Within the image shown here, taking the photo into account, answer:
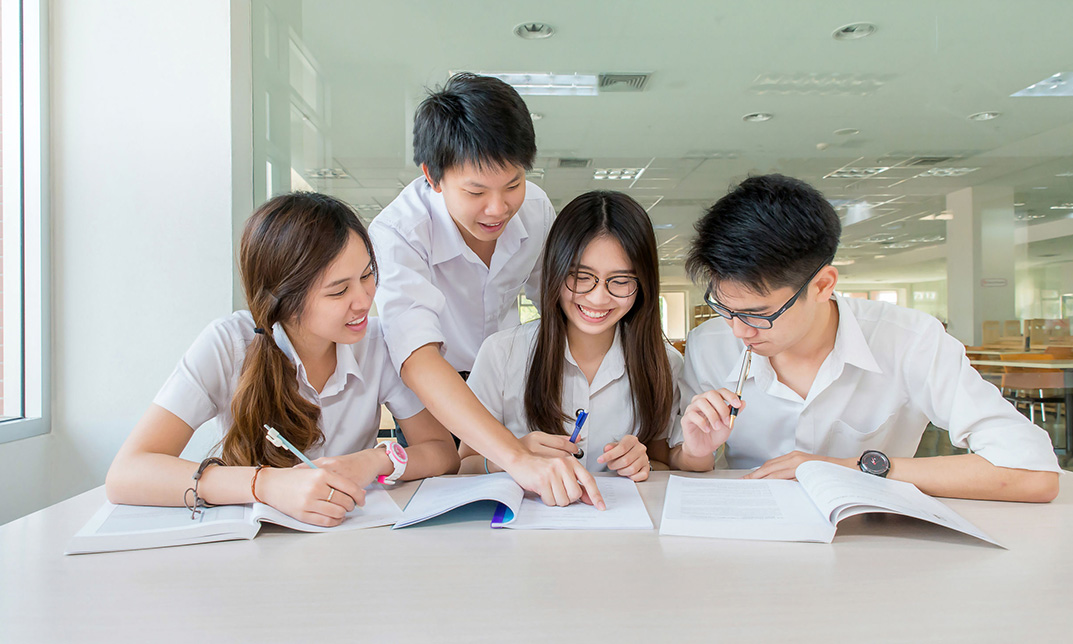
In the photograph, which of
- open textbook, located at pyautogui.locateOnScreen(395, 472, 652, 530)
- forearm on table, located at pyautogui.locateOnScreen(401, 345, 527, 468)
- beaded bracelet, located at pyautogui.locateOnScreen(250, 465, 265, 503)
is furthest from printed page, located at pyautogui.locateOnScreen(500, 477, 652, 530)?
beaded bracelet, located at pyautogui.locateOnScreen(250, 465, 265, 503)

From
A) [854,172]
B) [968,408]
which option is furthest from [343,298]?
[854,172]

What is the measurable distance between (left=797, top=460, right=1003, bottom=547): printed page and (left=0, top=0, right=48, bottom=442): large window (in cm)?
221

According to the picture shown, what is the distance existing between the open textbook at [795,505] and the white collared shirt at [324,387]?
2.23 ft

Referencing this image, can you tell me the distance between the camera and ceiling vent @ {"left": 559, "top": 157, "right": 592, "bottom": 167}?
111 inches

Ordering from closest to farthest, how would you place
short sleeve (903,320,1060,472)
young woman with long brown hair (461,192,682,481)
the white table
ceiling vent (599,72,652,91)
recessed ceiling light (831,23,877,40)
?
the white table → short sleeve (903,320,1060,472) → young woman with long brown hair (461,192,682,481) → recessed ceiling light (831,23,877,40) → ceiling vent (599,72,652,91)

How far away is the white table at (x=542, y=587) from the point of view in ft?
2.13

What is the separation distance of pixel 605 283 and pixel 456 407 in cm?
42

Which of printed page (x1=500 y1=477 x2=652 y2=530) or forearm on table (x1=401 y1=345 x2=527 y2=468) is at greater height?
forearm on table (x1=401 y1=345 x2=527 y2=468)

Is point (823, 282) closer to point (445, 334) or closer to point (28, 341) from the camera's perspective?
point (445, 334)

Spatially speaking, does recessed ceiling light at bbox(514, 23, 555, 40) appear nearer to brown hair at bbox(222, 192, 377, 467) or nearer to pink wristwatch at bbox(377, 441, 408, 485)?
brown hair at bbox(222, 192, 377, 467)

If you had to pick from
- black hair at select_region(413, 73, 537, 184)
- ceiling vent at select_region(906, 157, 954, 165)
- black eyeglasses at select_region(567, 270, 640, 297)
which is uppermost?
ceiling vent at select_region(906, 157, 954, 165)

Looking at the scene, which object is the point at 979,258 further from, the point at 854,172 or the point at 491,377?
the point at 491,377

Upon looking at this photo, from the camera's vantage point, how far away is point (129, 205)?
7.02 ft

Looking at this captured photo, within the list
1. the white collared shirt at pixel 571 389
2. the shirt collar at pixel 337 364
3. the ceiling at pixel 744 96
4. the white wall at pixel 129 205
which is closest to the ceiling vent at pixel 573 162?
the ceiling at pixel 744 96
